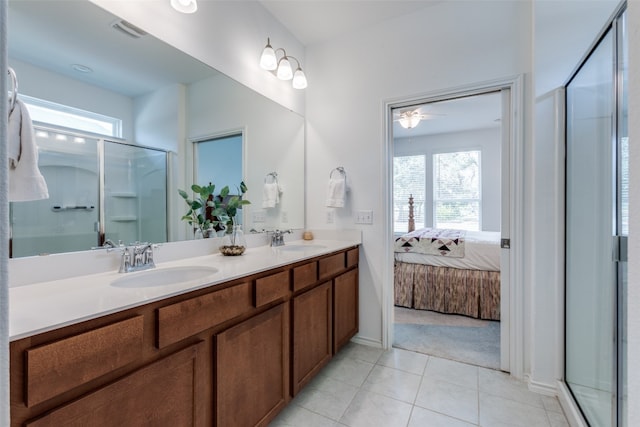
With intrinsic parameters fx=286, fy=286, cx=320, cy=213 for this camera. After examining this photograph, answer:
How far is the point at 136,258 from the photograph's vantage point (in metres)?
1.26

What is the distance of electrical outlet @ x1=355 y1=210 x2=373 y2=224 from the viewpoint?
231cm

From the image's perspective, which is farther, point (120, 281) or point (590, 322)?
point (590, 322)

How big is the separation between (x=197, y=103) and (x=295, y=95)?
1.02 meters

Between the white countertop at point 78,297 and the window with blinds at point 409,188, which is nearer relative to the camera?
the white countertop at point 78,297

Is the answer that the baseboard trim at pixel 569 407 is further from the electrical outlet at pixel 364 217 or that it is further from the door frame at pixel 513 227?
the electrical outlet at pixel 364 217

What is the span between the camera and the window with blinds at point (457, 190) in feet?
16.7

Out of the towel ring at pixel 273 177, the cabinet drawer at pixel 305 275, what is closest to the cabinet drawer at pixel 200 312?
the cabinet drawer at pixel 305 275

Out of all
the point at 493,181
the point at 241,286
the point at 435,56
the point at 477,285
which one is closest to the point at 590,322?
the point at 477,285

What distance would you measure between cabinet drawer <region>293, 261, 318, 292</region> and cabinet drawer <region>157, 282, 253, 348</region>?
345 mm

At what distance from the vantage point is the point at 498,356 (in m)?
2.12

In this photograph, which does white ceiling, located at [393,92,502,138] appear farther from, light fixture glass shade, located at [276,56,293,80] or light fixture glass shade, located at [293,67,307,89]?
light fixture glass shade, located at [276,56,293,80]

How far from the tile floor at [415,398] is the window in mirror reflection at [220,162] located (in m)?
1.22

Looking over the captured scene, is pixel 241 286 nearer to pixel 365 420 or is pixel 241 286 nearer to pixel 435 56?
pixel 365 420

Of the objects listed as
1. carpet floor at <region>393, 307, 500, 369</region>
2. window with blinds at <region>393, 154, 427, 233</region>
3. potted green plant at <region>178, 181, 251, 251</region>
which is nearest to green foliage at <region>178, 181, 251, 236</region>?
potted green plant at <region>178, 181, 251, 251</region>
